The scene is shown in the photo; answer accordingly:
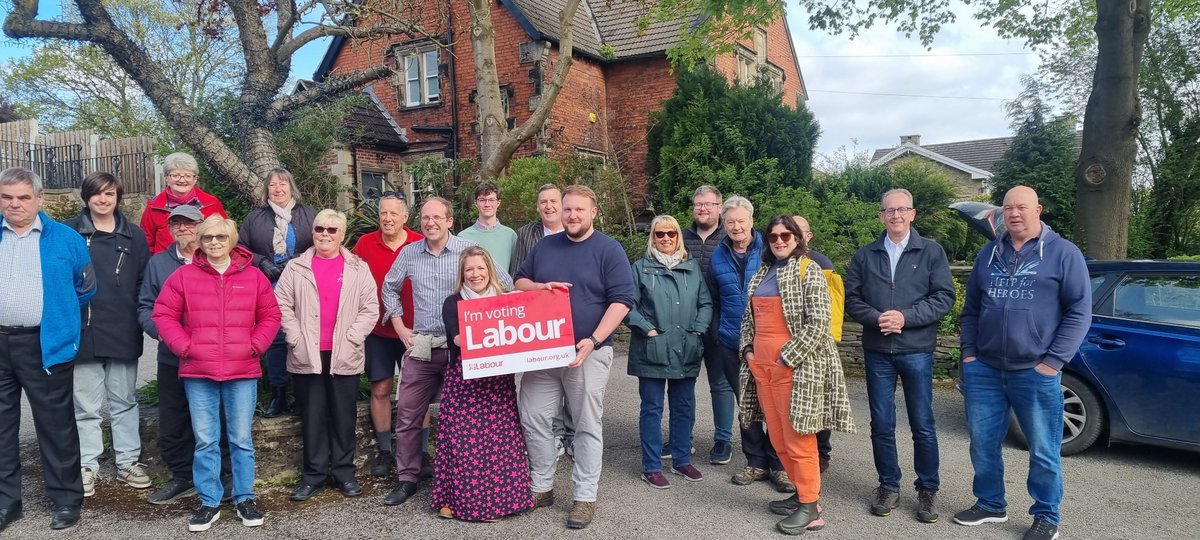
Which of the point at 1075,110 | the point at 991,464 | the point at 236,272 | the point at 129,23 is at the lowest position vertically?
the point at 991,464

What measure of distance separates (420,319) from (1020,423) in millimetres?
3720

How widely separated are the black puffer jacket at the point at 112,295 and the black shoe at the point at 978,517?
542cm

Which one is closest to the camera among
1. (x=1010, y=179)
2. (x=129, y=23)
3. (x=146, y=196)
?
(x=1010, y=179)

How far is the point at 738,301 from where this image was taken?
17.3 ft

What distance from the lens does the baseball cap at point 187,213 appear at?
187 inches

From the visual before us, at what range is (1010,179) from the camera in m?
15.8

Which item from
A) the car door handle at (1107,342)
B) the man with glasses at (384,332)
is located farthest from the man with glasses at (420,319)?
the car door handle at (1107,342)

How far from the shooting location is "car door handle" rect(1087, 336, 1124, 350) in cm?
550

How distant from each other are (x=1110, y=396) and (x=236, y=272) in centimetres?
616

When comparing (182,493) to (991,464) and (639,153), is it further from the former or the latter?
(639,153)

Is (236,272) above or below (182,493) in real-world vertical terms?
above

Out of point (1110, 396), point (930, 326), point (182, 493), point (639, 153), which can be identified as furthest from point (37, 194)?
point (639, 153)

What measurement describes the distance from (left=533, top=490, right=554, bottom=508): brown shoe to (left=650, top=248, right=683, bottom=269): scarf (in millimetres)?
1751

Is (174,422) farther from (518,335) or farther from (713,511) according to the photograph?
(713,511)
